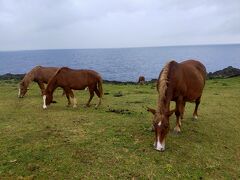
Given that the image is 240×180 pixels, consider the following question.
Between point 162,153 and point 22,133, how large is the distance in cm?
551

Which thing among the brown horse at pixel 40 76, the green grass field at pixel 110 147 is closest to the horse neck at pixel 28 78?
the brown horse at pixel 40 76

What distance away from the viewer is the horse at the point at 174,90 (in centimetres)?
1057

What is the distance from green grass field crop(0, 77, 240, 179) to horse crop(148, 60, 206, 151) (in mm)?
824

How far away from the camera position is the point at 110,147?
36.6 ft

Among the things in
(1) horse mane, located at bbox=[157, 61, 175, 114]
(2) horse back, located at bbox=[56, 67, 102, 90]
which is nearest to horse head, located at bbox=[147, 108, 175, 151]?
(1) horse mane, located at bbox=[157, 61, 175, 114]

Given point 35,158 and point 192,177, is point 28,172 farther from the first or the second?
point 192,177

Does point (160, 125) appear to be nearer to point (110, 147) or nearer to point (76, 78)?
point (110, 147)

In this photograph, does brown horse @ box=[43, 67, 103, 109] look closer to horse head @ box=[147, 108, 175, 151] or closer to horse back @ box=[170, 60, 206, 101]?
horse back @ box=[170, 60, 206, 101]

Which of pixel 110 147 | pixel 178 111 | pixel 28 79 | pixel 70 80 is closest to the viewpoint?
pixel 110 147

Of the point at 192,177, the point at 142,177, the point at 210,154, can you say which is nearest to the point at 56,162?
the point at 142,177

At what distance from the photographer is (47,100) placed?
18.3 meters

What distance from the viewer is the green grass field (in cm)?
977

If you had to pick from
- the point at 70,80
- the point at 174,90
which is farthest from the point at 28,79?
the point at 174,90

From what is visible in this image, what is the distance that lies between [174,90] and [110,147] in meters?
3.11
